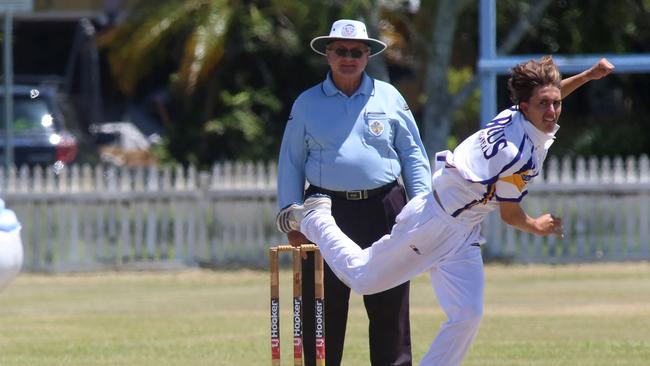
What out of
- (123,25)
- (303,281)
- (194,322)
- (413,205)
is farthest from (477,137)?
(123,25)

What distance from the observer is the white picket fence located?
59.1 feet

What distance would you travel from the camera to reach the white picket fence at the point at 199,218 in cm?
1800

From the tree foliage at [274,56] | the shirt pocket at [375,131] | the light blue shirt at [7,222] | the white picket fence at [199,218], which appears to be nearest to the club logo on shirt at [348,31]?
the shirt pocket at [375,131]

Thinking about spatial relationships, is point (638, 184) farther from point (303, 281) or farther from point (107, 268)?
point (303, 281)

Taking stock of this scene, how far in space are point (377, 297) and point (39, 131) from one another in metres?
13.9

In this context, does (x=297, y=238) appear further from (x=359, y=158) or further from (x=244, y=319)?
(x=244, y=319)

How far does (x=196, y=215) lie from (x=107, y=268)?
50.6 inches

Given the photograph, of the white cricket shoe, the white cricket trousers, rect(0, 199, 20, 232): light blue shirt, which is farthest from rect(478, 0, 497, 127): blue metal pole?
rect(0, 199, 20, 232): light blue shirt

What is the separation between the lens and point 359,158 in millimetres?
8359

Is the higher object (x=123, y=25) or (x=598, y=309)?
(x=123, y=25)

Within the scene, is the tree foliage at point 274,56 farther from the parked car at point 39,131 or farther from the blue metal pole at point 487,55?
the blue metal pole at point 487,55

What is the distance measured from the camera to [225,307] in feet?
47.8

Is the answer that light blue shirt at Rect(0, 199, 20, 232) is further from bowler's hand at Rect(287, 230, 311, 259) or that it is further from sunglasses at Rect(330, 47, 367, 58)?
sunglasses at Rect(330, 47, 367, 58)

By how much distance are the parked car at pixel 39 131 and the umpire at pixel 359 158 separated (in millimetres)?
13064
